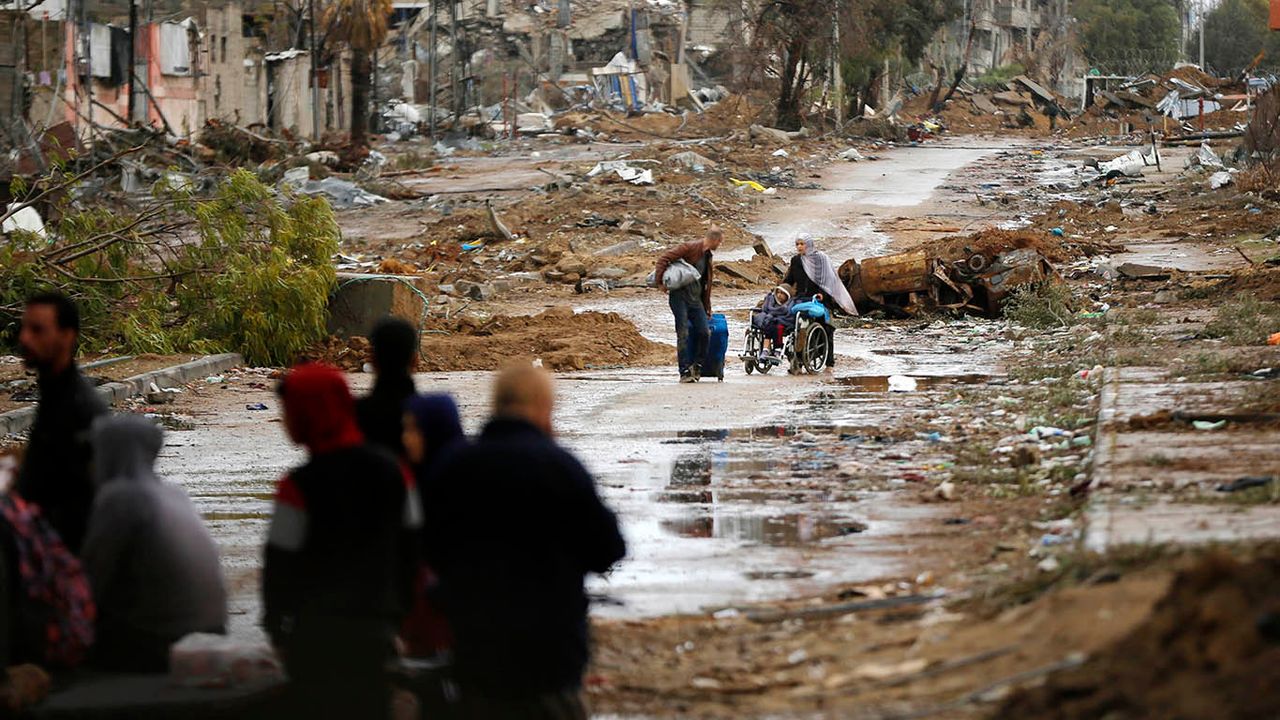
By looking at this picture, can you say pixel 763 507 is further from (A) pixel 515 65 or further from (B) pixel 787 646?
(A) pixel 515 65

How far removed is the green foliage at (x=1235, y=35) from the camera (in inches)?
3944

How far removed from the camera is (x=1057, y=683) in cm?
519

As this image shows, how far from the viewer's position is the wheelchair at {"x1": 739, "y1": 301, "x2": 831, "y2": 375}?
1856 centimetres

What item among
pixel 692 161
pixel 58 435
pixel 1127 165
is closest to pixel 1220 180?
pixel 1127 165

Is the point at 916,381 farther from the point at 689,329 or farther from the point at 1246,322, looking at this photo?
the point at 1246,322

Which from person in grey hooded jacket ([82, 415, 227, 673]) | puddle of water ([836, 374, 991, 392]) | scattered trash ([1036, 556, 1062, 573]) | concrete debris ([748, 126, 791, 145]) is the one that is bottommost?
puddle of water ([836, 374, 991, 392])

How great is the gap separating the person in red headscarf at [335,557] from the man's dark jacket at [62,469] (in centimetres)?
112

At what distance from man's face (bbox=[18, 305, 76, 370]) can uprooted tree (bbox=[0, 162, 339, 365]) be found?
41.3 feet

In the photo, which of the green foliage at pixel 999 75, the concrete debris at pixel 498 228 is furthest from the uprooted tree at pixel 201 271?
the green foliage at pixel 999 75

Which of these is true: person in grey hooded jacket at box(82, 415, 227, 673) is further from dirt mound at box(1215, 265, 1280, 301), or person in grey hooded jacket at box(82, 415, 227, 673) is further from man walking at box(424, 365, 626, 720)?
dirt mound at box(1215, 265, 1280, 301)

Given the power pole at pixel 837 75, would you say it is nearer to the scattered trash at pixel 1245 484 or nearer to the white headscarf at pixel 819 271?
the white headscarf at pixel 819 271

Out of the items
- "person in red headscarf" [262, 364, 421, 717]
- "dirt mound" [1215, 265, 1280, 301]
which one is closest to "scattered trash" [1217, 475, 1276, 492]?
"person in red headscarf" [262, 364, 421, 717]

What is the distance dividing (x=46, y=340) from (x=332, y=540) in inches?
68.4

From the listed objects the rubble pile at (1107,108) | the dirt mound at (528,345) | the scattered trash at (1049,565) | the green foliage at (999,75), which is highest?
the green foliage at (999,75)
